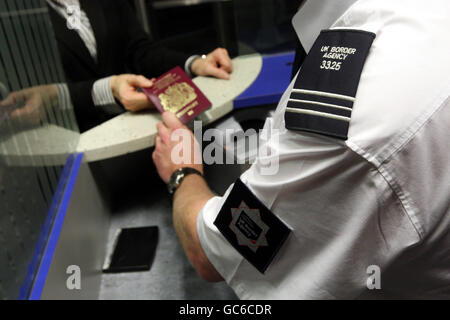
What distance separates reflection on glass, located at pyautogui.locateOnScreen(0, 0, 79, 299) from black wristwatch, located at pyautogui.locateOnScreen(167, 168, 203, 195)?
0.21m

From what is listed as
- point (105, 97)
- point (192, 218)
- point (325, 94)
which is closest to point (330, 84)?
point (325, 94)

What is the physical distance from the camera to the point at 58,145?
693 mm

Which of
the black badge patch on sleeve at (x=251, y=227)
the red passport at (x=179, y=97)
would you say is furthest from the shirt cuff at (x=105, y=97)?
the black badge patch on sleeve at (x=251, y=227)

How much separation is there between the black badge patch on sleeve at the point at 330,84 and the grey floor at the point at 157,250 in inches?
18.7

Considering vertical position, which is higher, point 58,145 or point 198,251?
point 58,145

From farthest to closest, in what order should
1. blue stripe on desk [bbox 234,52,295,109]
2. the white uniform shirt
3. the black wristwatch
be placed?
blue stripe on desk [bbox 234,52,295,109] < the black wristwatch < the white uniform shirt

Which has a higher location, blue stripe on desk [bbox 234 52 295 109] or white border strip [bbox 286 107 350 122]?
white border strip [bbox 286 107 350 122]

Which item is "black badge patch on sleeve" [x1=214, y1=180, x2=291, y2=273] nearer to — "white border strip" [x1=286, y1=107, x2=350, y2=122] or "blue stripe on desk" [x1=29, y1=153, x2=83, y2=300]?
"white border strip" [x1=286, y1=107, x2=350, y2=122]

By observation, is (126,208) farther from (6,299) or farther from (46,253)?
(6,299)

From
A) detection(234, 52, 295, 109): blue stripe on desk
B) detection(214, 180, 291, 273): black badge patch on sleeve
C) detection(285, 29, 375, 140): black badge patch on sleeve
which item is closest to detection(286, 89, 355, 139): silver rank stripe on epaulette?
detection(285, 29, 375, 140): black badge patch on sleeve

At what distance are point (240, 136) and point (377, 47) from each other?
426 millimetres

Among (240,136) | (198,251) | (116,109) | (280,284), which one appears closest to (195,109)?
(240,136)

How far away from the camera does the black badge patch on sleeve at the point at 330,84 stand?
0.38 metres

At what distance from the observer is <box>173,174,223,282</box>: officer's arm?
590mm
